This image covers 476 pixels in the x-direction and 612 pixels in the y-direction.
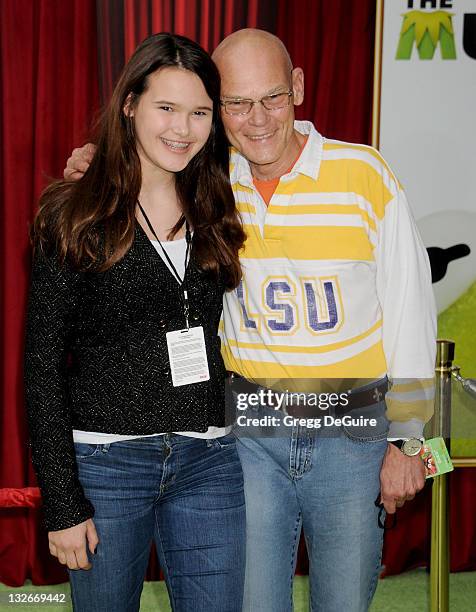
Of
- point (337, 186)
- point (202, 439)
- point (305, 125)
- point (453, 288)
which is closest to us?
point (202, 439)

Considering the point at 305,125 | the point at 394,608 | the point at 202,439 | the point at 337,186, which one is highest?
the point at 305,125

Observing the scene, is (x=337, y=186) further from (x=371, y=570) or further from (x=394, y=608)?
(x=394, y=608)

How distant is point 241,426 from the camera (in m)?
1.96

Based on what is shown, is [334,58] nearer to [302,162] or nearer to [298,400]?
[302,162]

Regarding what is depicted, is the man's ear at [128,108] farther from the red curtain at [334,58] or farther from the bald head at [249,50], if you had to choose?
the red curtain at [334,58]

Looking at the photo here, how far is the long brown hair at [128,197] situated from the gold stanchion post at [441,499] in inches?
31.4

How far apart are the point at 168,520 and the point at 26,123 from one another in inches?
71.9

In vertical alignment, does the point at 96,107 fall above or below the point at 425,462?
above

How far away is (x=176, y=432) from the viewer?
1.75m

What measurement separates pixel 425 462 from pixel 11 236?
185 centimetres

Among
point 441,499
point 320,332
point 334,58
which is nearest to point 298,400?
point 320,332

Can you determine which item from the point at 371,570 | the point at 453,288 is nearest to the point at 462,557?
the point at 453,288

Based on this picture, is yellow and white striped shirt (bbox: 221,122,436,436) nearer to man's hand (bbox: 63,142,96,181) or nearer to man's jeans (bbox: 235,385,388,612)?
man's jeans (bbox: 235,385,388,612)

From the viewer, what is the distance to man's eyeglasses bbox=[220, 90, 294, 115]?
1.99 metres
